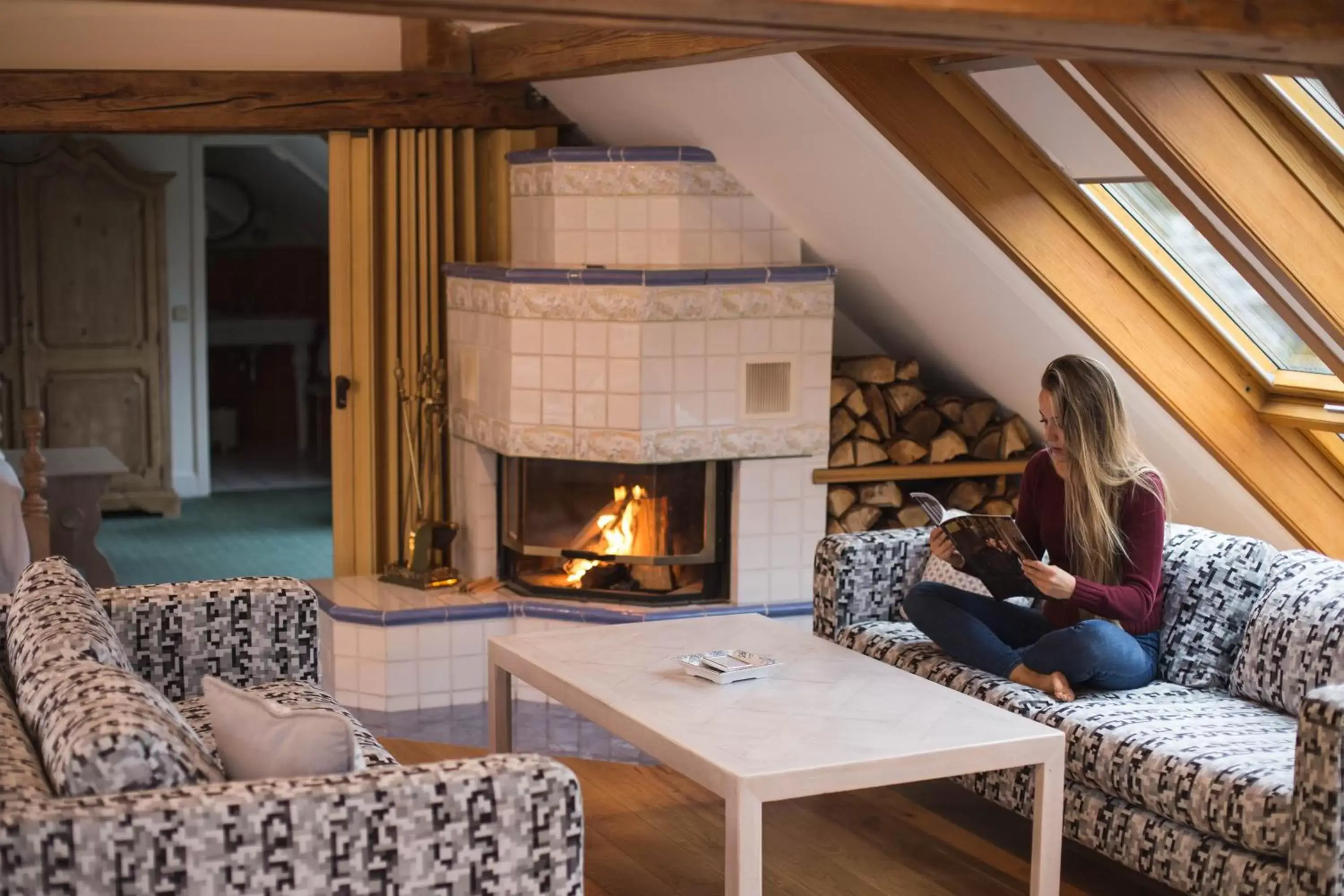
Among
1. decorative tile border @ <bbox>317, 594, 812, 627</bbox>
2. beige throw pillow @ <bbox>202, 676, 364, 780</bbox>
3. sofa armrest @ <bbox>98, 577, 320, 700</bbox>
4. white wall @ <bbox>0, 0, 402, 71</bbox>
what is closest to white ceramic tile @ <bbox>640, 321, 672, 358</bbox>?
decorative tile border @ <bbox>317, 594, 812, 627</bbox>

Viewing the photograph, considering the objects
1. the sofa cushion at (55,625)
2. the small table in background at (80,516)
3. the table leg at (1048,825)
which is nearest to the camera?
the sofa cushion at (55,625)

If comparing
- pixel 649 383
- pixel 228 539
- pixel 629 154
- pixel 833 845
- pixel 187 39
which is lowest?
pixel 833 845

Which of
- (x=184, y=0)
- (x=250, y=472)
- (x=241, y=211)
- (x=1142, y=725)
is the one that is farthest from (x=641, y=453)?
(x=241, y=211)

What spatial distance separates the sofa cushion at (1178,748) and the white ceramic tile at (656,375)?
145 cm

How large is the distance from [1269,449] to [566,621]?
215cm

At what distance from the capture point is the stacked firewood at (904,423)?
5.53 meters

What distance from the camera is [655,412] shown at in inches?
202

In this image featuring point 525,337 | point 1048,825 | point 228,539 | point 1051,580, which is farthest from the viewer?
point 228,539

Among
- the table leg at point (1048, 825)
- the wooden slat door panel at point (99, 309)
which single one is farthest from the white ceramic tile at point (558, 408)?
the wooden slat door panel at point (99, 309)

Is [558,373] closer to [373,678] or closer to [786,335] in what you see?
[786,335]

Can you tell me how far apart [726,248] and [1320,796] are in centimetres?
290

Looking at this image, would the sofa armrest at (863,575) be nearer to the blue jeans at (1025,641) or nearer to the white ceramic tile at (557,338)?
the blue jeans at (1025,641)

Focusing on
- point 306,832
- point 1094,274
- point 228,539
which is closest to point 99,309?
point 228,539

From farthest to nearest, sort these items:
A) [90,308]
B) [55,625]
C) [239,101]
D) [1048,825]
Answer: [90,308] < [239,101] < [1048,825] < [55,625]
